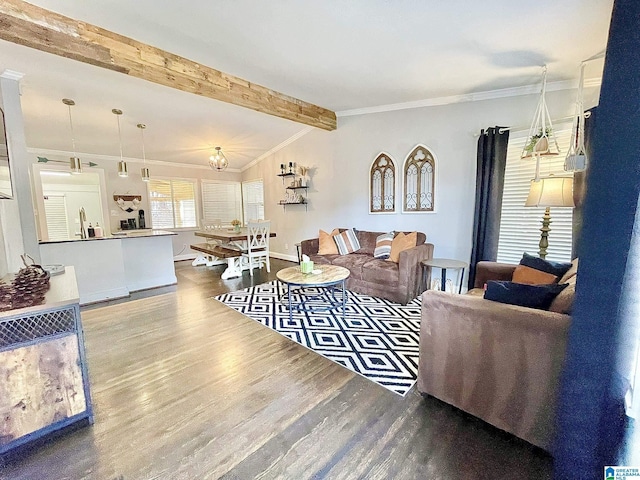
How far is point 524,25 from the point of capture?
7.25 ft

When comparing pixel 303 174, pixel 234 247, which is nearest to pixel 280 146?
pixel 303 174

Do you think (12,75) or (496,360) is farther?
(12,75)

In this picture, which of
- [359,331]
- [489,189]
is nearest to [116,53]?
[359,331]

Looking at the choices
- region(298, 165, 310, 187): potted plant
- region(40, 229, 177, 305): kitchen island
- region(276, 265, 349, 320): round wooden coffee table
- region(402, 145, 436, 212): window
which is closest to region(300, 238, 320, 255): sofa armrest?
region(276, 265, 349, 320): round wooden coffee table

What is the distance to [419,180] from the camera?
14.2 feet

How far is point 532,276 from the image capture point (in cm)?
229

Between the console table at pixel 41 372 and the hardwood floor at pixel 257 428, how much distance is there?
4.9 inches

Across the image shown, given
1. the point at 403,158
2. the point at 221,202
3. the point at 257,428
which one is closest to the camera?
the point at 257,428

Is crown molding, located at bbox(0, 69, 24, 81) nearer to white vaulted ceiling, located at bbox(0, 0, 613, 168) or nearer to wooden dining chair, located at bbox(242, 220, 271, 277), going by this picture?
white vaulted ceiling, located at bbox(0, 0, 613, 168)

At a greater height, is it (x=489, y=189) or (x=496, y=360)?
(x=489, y=189)

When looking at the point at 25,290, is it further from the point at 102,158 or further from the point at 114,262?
the point at 102,158

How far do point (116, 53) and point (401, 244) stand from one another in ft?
12.6

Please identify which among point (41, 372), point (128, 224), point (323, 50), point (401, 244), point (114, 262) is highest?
point (323, 50)

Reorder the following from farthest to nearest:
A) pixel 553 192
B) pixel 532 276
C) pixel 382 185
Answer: pixel 382 185 < pixel 553 192 < pixel 532 276
